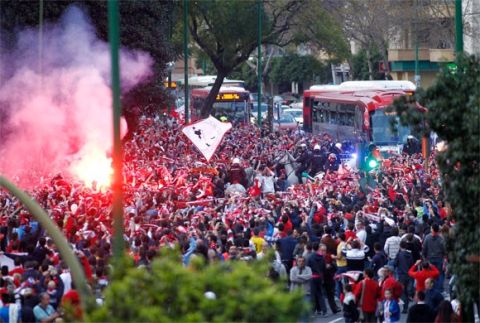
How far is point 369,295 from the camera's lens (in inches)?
648

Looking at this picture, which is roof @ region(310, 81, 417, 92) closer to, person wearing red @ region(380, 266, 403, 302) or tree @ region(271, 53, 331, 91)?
person wearing red @ region(380, 266, 403, 302)

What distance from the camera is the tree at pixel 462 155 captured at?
13422 millimetres

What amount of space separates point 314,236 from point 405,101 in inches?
256

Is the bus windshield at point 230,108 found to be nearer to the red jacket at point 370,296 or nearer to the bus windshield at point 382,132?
the bus windshield at point 382,132

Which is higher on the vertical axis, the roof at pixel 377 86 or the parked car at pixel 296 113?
the roof at pixel 377 86

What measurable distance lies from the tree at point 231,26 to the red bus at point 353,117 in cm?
345

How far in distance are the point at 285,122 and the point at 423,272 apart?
43.2 metres

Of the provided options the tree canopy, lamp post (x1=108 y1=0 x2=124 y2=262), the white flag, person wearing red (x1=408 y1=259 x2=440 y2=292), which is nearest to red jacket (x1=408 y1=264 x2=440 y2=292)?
person wearing red (x1=408 y1=259 x2=440 y2=292)

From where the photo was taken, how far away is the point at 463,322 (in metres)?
14.1

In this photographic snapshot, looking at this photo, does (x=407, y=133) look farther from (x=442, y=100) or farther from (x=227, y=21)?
(x=442, y=100)

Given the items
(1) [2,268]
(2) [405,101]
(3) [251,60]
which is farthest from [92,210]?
(3) [251,60]

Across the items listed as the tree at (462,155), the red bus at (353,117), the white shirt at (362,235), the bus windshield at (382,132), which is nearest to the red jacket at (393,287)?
the tree at (462,155)

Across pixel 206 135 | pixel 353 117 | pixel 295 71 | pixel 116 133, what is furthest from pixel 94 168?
pixel 295 71

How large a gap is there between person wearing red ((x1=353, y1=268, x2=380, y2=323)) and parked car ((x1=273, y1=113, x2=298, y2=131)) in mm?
41595
